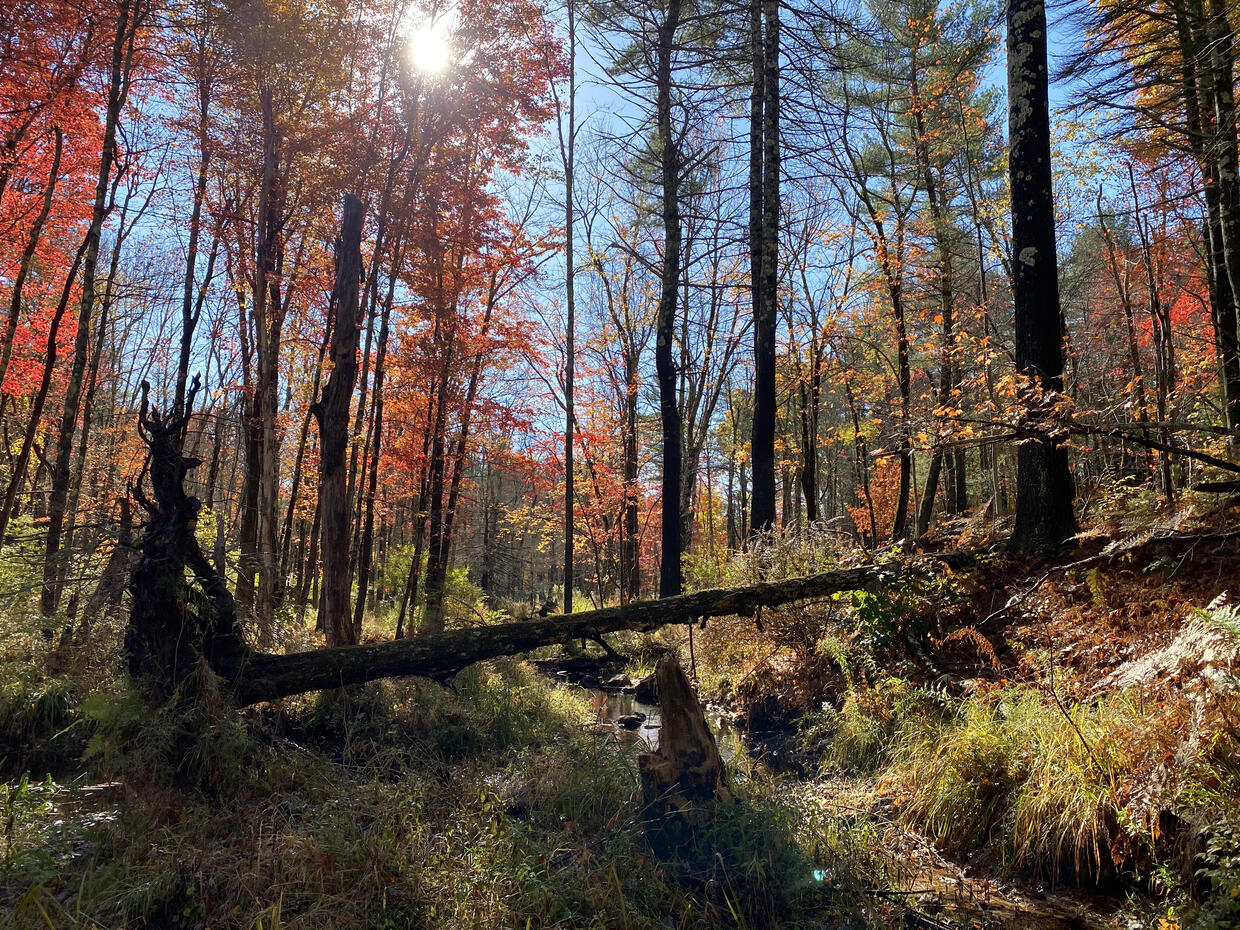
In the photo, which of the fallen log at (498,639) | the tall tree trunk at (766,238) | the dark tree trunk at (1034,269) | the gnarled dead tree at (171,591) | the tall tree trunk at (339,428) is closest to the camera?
the gnarled dead tree at (171,591)

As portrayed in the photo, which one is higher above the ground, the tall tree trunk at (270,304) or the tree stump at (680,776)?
the tall tree trunk at (270,304)

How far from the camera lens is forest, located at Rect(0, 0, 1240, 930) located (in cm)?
348

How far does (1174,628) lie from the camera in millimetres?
4301

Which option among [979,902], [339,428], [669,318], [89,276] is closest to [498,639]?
[339,428]

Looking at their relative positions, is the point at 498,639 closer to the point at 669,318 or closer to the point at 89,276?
the point at 89,276

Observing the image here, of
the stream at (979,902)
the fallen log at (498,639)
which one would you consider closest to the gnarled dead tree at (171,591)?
the fallen log at (498,639)

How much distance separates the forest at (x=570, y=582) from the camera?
3477 millimetres

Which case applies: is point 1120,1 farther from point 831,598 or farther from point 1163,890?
point 1163,890

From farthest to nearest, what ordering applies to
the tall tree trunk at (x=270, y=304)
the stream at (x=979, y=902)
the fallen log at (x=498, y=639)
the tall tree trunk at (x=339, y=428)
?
the tall tree trunk at (x=270, y=304), the tall tree trunk at (x=339, y=428), the fallen log at (x=498, y=639), the stream at (x=979, y=902)

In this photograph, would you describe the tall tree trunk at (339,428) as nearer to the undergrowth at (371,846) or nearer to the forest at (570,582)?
the forest at (570,582)

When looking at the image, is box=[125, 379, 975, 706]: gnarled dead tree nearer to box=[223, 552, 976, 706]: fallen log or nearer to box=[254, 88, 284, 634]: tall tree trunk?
box=[223, 552, 976, 706]: fallen log

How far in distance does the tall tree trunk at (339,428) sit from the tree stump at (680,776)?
14.9 ft

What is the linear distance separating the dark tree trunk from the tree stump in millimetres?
3905

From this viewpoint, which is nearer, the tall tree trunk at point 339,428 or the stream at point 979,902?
the stream at point 979,902
